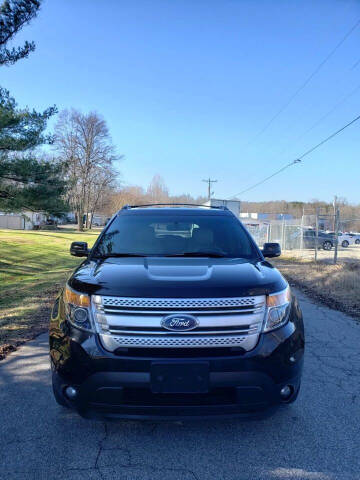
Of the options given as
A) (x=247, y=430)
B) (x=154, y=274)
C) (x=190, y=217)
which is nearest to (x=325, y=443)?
(x=247, y=430)

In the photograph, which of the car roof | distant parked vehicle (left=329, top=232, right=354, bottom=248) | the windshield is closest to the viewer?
the windshield

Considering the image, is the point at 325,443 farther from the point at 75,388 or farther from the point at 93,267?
the point at 93,267

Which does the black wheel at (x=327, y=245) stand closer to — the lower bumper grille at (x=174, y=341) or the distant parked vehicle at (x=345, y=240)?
the distant parked vehicle at (x=345, y=240)

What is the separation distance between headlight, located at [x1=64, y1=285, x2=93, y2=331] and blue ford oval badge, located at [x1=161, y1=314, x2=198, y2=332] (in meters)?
0.53

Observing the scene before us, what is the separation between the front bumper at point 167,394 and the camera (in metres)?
2.45

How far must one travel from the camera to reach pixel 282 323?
2.72 m

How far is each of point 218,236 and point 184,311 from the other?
174cm

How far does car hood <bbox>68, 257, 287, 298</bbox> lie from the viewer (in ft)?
8.41

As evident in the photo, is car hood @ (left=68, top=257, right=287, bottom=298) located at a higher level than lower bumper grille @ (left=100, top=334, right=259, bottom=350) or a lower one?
higher

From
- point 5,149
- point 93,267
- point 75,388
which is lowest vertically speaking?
point 75,388

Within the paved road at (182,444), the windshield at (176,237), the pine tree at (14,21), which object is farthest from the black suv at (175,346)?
the pine tree at (14,21)

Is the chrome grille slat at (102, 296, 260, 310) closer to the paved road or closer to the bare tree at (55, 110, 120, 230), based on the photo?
the paved road

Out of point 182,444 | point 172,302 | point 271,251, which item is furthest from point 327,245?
point 172,302

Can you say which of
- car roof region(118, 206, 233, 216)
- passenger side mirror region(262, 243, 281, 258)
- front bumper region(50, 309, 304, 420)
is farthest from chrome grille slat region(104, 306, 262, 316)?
car roof region(118, 206, 233, 216)
